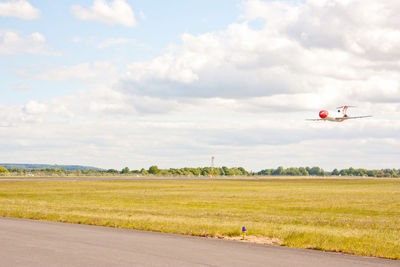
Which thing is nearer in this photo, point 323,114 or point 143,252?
point 143,252

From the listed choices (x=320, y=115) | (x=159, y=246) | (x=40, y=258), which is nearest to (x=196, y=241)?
(x=159, y=246)

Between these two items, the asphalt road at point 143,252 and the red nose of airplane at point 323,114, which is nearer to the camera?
the asphalt road at point 143,252

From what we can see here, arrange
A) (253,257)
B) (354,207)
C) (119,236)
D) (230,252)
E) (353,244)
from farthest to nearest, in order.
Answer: (354,207) → (119,236) → (353,244) → (230,252) → (253,257)

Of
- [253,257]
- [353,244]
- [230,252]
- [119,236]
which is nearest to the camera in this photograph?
[253,257]

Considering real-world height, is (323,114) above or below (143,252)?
above

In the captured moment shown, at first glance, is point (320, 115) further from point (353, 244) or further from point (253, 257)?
point (253, 257)

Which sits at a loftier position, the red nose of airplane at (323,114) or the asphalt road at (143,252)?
the red nose of airplane at (323,114)

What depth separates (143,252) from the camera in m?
16.0

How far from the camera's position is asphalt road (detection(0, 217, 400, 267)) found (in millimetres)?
14266

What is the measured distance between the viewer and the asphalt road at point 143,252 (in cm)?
1427

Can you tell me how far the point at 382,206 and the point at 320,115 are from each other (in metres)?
10.5

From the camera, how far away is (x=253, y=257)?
51.2 feet

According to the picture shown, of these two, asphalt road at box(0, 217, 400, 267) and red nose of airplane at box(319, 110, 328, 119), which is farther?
red nose of airplane at box(319, 110, 328, 119)

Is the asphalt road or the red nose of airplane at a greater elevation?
the red nose of airplane
